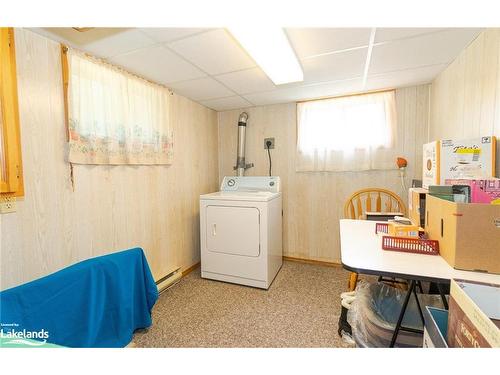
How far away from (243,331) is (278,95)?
2.52m

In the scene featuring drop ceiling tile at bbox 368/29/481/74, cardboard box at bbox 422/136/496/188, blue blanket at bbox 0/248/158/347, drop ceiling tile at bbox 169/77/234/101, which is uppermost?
drop ceiling tile at bbox 169/77/234/101

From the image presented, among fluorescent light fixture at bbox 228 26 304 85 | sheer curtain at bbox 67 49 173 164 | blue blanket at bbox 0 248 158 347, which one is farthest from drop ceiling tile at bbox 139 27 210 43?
blue blanket at bbox 0 248 158 347

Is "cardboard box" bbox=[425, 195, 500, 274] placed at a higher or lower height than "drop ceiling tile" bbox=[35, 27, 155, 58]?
lower

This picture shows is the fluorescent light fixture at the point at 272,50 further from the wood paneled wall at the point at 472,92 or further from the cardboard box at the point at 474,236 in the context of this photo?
the cardboard box at the point at 474,236

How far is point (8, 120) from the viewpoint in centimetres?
118

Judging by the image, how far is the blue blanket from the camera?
100 centimetres

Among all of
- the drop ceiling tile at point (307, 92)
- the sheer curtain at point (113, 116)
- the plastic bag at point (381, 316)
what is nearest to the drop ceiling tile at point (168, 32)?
the sheer curtain at point (113, 116)

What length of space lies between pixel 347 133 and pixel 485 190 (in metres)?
1.76

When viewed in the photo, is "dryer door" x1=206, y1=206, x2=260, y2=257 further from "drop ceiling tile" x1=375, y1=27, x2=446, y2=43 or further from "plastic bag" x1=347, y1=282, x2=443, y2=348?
"drop ceiling tile" x1=375, y1=27, x2=446, y2=43

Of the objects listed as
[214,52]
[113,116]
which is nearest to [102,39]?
[113,116]

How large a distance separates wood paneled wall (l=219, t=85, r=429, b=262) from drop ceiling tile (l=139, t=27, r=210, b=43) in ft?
5.97
